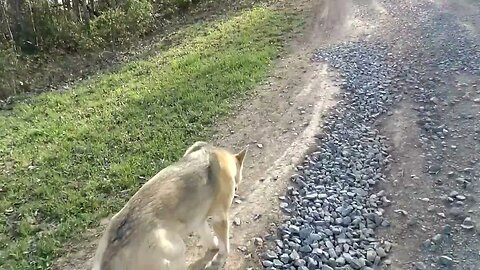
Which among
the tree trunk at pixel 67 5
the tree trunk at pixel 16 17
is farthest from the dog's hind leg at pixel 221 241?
the tree trunk at pixel 67 5

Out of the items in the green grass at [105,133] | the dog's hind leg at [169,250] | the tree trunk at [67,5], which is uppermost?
the tree trunk at [67,5]

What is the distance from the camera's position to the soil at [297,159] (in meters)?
5.67

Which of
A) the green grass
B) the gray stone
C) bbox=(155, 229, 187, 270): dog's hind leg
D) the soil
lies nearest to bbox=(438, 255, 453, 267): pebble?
the soil

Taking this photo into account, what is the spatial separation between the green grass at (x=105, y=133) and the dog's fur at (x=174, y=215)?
195 centimetres

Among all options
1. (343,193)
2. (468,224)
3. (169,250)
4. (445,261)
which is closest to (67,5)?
(343,193)

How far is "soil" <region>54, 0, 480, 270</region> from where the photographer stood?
567cm

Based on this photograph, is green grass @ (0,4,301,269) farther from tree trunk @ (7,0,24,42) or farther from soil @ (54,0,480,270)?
tree trunk @ (7,0,24,42)

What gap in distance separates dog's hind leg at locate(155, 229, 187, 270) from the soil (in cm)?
124

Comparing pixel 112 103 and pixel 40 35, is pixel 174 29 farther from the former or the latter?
pixel 112 103

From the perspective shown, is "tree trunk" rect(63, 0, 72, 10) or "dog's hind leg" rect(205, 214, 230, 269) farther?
"tree trunk" rect(63, 0, 72, 10)

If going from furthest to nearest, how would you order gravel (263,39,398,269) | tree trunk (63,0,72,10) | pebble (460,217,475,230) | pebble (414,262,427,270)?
tree trunk (63,0,72,10)
pebble (460,217,475,230)
gravel (263,39,398,269)
pebble (414,262,427,270)

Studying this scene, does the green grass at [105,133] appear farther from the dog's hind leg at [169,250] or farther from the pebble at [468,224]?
the pebble at [468,224]

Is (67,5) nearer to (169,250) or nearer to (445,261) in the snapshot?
(169,250)

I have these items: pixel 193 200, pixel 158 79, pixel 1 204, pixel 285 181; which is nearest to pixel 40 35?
pixel 158 79
